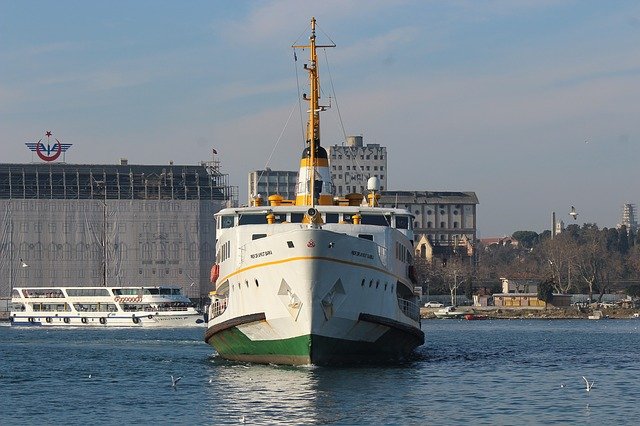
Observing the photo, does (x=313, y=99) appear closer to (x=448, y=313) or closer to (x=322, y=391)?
(x=322, y=391)

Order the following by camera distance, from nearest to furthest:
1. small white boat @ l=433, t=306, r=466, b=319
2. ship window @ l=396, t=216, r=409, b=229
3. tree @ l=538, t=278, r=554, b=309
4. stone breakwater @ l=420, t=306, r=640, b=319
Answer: ship window @ l=396, t=216, r=409, b=229 < stone breakwater @ l=420, t=306, r=640, b=319 < small white boat @ l=433, t=306, r=466, b=319 < tree @ l=538, t=278, r=554, b=309

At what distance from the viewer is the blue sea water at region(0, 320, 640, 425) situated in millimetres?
39906

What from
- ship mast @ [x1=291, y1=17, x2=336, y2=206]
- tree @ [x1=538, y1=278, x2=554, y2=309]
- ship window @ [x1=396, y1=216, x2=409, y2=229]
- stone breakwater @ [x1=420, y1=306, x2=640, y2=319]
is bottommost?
stone breakwater @ [x1=420, y1=306, x2=640, y2=319]

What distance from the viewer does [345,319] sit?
50281 millimetres

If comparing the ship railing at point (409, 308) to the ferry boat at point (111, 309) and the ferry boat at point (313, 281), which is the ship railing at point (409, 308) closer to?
the ferry boat at point (313, 281)

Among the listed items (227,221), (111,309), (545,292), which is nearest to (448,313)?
(545,292)

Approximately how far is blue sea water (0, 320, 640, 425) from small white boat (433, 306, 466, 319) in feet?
340

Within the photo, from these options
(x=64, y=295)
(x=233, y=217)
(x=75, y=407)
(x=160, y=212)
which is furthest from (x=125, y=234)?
(x=75, y=407)

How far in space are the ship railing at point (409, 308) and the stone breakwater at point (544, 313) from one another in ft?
356

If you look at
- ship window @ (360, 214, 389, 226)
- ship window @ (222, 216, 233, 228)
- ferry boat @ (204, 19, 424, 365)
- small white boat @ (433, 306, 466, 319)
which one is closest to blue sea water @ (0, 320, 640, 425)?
ferry boat @ (204, 19, 424, 365)

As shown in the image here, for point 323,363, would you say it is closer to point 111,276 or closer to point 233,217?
point 233,217

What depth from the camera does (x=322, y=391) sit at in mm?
44531

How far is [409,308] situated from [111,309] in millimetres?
75371

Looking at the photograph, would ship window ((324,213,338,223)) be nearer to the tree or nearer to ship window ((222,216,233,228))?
ship window ((222,216,233,228))
